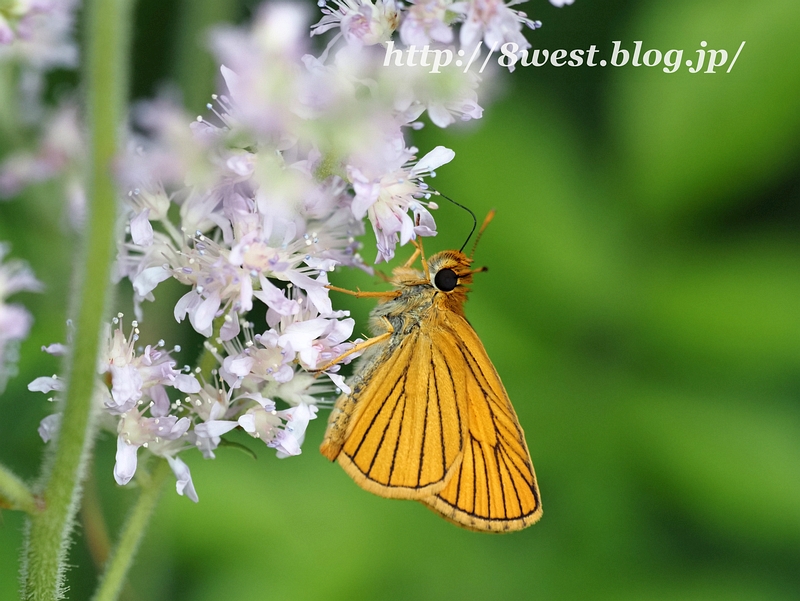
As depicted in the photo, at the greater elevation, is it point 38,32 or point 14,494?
point 38,32

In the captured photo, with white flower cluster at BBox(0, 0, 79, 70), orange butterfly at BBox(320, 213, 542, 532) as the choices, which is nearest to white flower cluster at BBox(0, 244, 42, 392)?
white flower cluster at BBox(0, 0, 79, 70)

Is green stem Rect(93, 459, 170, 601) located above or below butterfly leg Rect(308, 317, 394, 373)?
below

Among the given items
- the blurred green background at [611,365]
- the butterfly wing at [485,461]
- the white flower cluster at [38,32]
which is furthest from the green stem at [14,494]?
the blurred green background at [611,365]

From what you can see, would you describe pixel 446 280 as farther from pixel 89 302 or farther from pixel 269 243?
pixel 89 302

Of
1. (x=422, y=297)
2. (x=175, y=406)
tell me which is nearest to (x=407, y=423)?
(x=422, y=297)

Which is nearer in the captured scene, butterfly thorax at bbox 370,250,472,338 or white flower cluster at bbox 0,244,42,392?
white flower cluster at bbox 0,244,42,392

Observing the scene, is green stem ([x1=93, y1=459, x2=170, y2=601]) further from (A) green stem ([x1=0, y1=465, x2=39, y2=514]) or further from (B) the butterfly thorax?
(B) the butterfly thorax

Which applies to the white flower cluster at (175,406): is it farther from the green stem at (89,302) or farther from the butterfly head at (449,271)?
the butterfly head at (449,271)
